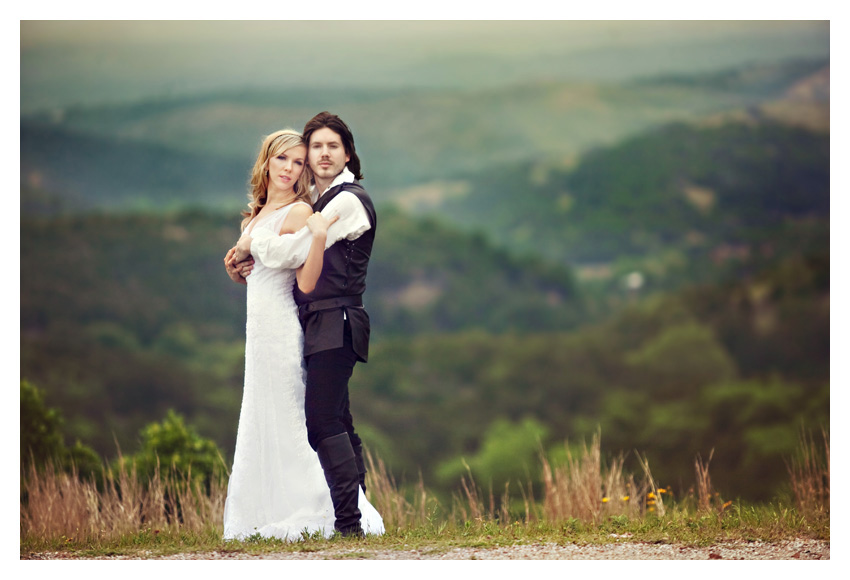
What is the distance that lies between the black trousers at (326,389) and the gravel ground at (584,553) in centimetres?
60

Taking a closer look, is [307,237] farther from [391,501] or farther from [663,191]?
[663,191]

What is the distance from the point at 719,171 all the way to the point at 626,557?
15.5 metres

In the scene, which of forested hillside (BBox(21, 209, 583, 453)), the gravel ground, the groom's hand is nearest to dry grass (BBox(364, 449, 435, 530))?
the gravel ground

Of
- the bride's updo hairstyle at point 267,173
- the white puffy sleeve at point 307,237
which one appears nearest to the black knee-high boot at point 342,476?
the white puffy sleeve at point 307,237

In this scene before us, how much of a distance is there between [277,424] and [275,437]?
7 centimetres

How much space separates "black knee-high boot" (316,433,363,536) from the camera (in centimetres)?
467

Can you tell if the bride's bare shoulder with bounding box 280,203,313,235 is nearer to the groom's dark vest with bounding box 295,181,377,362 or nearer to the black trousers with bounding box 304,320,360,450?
the groom's dark vest with bounding box 295,181,377,362

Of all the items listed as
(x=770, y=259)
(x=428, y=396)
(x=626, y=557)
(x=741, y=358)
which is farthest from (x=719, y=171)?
(x=626, y=557)

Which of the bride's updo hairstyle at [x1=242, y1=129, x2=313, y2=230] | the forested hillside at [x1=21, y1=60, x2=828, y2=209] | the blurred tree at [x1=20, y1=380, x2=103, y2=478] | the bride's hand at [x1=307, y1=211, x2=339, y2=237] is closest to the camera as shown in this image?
the bride's hand at [x1=307, y1=211, x2=339, y2=237]

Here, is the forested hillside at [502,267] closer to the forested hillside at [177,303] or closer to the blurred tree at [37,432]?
the forested hillside at [177,303]

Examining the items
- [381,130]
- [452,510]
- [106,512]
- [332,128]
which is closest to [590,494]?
A: [452,510]

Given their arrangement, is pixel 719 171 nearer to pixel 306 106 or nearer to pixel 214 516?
pixel 306 106

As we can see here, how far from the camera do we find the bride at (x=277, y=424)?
4801 mm

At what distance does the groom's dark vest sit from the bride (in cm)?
11
